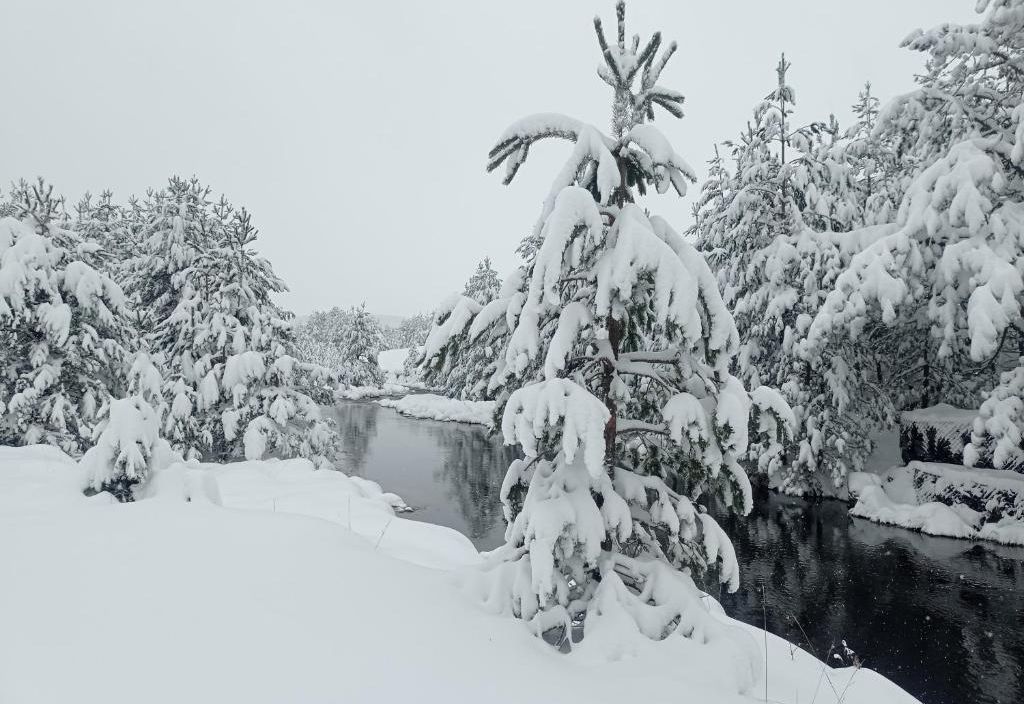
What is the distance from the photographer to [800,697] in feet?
14.5

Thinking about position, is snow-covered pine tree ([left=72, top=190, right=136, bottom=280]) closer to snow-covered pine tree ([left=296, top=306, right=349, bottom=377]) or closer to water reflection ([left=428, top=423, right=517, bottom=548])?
water reflection ([left=428, top=423, right=517, bottom=548])

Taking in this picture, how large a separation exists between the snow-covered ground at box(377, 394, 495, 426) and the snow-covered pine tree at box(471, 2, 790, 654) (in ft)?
95.6

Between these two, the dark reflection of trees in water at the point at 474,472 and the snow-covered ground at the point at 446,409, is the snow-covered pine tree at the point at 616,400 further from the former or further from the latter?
the snow-covered ground at the point at 446,409

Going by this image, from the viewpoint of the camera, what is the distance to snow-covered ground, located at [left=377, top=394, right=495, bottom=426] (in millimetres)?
36375

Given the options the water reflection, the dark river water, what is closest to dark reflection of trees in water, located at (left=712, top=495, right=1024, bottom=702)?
the dark river water

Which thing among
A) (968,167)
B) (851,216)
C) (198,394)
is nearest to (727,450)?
(968,167)

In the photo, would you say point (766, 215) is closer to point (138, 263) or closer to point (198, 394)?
point (198, 394)

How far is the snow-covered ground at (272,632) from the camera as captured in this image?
112 inches

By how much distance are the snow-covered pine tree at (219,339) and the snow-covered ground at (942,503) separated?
55.7 ft

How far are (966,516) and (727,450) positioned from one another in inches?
551

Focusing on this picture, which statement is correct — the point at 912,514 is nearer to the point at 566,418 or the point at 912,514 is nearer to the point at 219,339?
the point at 566,418

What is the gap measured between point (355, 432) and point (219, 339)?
56.1 feet

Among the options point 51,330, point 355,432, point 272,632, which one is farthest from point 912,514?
point 355,432

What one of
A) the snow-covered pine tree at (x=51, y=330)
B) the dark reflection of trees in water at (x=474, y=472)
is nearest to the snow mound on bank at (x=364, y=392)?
the dark reflection of trees in water at (x=474, y=472)
